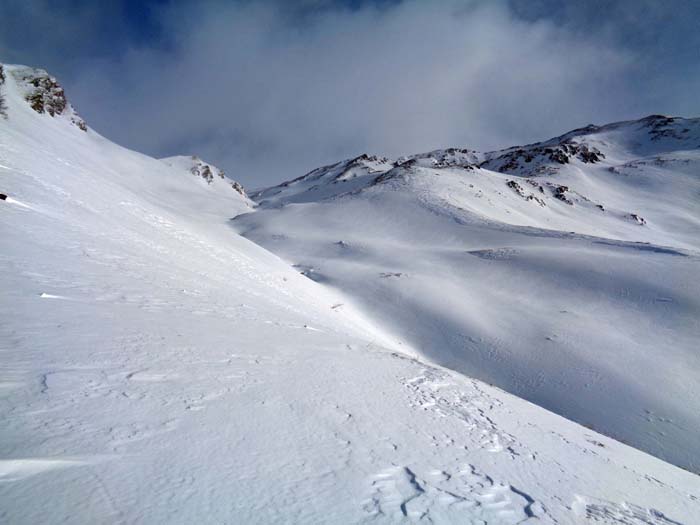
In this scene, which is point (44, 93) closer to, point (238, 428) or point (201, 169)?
point (201, 169)

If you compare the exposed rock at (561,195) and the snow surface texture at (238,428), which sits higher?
the exposed rock at (561,195)

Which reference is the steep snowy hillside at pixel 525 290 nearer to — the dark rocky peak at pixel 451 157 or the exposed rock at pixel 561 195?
the exposed rock at pixel 561 195

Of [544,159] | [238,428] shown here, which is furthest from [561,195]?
[238,428]

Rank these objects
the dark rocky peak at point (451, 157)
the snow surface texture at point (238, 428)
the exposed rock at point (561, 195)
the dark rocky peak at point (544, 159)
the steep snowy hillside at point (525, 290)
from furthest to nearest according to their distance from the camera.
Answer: the dark rocky peak at point (451, 157) → the dark rocky peak at point (544, 159) → the exposed rock at point (561, 195) → the steep snowy hillside at point (525, 290) → the snow surface texture at point (238, 428)

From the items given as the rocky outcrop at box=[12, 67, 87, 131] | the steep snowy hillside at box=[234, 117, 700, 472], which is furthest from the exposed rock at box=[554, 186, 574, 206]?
the rocky outcrop at box=[12, 67, 87, 131]

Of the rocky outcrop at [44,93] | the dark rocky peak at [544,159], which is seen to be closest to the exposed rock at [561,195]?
the dark rocky peak at [544,159]

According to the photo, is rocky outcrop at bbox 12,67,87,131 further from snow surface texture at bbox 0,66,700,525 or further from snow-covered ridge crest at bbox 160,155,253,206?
snow surface texture at bbox 0,66,700,525

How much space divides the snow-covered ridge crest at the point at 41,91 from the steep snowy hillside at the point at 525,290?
27998mm

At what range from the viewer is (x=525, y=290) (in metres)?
20.3

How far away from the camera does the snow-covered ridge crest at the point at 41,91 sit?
45.4 metres

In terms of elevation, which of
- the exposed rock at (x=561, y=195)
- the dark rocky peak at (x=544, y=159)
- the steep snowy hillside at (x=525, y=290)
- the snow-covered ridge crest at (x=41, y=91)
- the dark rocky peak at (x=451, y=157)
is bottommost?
the steep snowy hillside at (x=525, y=290)

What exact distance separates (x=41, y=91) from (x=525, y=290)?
62253 millimetres

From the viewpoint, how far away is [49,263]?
704cm

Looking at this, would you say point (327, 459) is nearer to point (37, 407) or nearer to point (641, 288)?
point (37, 407)
